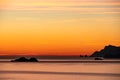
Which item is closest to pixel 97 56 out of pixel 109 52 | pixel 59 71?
pixel 109 52

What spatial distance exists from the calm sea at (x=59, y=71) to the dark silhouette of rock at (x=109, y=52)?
5cm

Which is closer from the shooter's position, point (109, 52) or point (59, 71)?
point (109, 52)

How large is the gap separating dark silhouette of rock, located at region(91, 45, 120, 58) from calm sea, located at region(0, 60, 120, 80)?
0.18 feet

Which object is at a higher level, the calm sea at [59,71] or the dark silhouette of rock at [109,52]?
the dark silhouette of rock at [109,52]

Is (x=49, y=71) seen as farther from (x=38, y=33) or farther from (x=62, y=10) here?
(x=62, y=10)

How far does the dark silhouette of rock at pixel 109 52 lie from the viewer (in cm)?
187

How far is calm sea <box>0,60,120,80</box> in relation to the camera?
1.88m

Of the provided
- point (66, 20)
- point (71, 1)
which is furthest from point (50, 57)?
point (71, 1)

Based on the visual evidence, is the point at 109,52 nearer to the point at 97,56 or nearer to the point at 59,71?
the point at 97,56

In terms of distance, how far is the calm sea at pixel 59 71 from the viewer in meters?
1.88

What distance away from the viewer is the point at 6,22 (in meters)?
2.01

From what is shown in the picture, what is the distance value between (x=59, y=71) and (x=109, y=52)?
0.34m

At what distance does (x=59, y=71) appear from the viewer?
1977 mm

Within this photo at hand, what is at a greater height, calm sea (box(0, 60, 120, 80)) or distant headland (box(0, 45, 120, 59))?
distant headland (box(0, 45, 120, 59))
